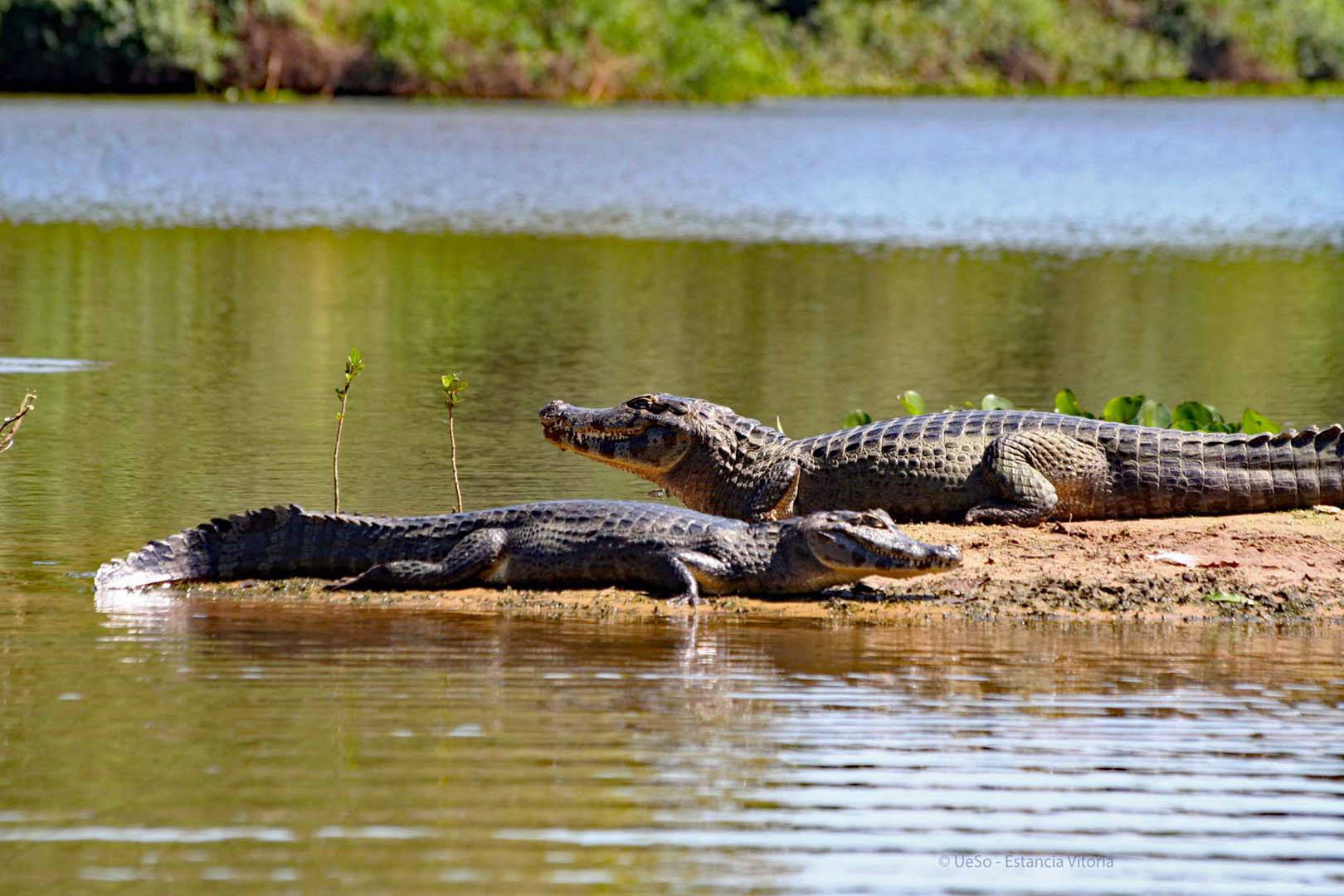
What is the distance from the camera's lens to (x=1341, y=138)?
5547cm

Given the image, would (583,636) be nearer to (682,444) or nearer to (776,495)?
(776,495)

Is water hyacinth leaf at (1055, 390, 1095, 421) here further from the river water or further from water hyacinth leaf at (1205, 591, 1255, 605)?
water hyacinth leaf at (1205, 591, 1255, 605)

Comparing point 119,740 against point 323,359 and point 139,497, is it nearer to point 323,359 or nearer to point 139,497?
point 139,497

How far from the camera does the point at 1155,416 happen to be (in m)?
10.7

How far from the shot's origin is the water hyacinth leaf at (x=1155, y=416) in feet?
A: 35.0

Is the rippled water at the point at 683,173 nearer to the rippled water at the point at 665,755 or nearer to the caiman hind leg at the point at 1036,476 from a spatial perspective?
the caiman hind leg at the point at 1036,476

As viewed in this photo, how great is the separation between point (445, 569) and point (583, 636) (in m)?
0.89

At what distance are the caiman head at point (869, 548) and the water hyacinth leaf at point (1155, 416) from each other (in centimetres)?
309

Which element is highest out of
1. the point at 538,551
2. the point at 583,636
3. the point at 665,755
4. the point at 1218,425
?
the point at 1218,425

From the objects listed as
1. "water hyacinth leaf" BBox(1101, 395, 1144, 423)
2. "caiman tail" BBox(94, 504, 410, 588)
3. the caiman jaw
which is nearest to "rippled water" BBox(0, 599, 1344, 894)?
"caiman tail" BBox(94, 504, 410, 588)

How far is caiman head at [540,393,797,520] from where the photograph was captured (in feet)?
31.2

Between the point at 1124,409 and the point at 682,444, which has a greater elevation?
the point at 1124,409

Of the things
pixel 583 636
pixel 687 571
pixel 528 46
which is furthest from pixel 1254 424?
pixel 528 46

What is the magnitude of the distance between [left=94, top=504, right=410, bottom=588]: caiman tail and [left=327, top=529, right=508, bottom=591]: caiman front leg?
0.33 feet
